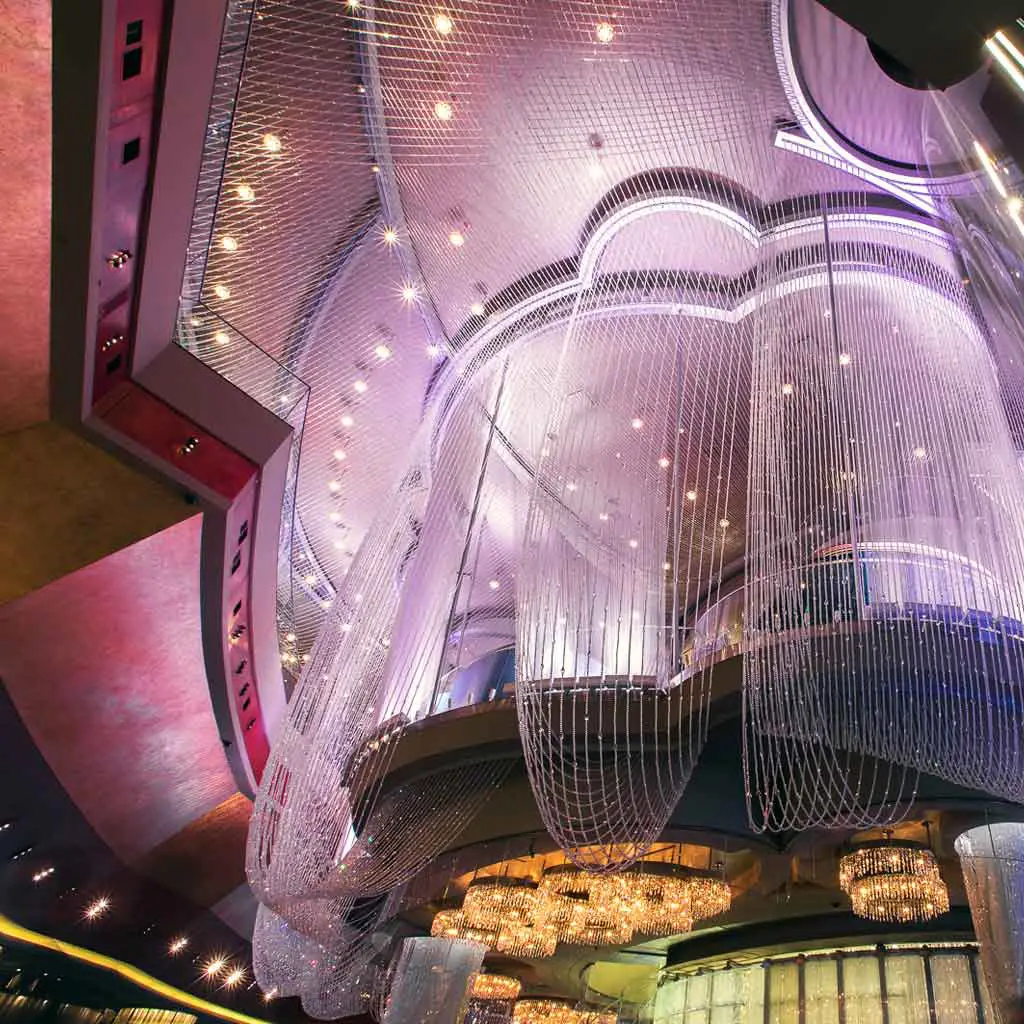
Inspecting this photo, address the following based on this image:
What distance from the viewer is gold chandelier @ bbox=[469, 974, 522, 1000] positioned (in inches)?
564

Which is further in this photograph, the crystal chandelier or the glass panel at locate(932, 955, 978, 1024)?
the crystal chandelier

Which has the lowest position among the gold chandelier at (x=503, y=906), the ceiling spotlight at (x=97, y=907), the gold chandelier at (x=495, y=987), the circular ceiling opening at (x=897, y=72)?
the gold chandelier at (x=495, y=987)

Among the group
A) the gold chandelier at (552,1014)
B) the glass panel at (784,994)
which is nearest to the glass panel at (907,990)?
the glass panel at (784,994)

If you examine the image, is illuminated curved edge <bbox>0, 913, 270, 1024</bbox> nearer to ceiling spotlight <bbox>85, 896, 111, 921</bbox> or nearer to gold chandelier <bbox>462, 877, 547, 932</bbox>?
ceiling spotlight <bbox>85, 896, 111, 921</bbox>

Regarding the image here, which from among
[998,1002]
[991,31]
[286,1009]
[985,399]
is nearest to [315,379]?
[985,399]

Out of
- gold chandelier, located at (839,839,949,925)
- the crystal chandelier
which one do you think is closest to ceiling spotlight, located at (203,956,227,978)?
the crystal chandelier

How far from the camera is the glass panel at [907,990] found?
9.97 meters

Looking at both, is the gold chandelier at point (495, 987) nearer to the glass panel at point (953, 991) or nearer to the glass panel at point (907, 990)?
the glass panel at point (907, 990)

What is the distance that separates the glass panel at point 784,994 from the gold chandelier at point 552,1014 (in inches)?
187

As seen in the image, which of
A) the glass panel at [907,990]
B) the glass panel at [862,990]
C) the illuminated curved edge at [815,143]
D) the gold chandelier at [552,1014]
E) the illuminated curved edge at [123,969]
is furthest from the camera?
the gold chandelier at [552,1014]

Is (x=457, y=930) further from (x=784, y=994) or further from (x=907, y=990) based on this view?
(x=907, y=990)

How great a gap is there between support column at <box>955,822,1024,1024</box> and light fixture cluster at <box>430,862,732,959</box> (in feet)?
9.71

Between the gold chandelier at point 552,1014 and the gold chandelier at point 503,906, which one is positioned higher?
the gold chandelier at point 503,906

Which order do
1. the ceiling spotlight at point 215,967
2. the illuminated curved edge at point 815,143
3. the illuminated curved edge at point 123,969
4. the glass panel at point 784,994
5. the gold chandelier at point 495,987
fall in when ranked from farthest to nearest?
the ceiling spotlight at point 215,967 < the gold chandelier at point 495,987 < the illuminated curved edge at point 123,969 < the glass panel at point 784,994 < the illuminated curved edge at point 815,143
